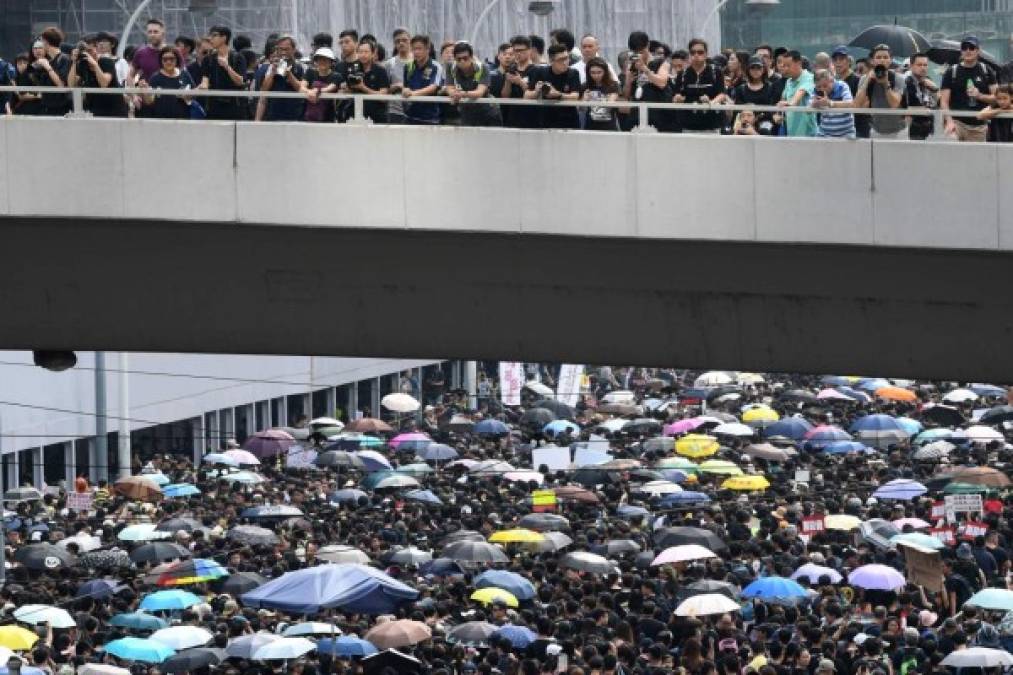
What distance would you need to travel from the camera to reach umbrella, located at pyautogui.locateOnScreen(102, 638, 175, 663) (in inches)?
714

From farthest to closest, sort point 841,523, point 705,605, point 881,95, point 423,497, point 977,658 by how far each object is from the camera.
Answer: point 423,497, point 841,523, point 705,605, point 977,658, point 881,95

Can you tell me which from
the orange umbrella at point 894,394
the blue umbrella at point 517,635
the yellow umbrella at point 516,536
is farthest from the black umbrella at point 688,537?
the orange umbrella at point 894,394

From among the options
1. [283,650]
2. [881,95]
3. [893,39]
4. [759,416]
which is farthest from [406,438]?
A: [881,95]

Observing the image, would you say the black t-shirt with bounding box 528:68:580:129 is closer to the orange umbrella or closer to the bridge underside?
the bridge underside

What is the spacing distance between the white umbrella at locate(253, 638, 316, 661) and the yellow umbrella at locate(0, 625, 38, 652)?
2072 millimetres

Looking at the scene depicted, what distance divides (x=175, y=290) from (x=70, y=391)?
75.0 ft

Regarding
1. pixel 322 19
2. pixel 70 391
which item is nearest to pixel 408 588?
pixel 70 391

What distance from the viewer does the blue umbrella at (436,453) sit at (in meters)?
31.4

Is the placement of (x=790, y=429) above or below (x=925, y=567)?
above

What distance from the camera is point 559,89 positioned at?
14.3m

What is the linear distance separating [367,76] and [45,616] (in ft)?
23.3

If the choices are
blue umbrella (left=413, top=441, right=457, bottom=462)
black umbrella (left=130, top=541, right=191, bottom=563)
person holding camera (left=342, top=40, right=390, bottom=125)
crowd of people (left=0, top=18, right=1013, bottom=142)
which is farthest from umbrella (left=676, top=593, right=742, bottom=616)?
blue umbrella (left=413, top=441, right=457, bottom=462)

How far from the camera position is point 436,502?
26.3 m

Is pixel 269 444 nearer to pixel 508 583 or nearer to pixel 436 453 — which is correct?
pixel 436 453
